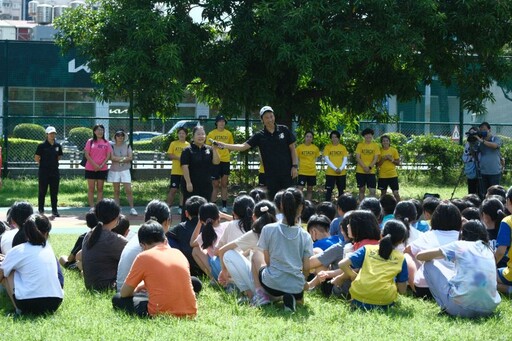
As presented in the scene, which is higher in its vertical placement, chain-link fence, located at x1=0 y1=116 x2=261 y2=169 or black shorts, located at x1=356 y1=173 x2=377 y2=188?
chain-link fence, located at x1=0 y1=116 x2=261 y2=169

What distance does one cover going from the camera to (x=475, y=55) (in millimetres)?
18234

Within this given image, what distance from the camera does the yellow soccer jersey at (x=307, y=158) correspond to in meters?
17.7

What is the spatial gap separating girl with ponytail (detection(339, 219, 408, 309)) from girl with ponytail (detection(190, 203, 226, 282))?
5.47ft

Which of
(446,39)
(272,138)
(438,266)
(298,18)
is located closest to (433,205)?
(438,266)

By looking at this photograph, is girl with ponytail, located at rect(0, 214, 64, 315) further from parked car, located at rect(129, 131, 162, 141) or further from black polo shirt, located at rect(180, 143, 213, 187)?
parked car, located at rect(129, 131, 162, 141)

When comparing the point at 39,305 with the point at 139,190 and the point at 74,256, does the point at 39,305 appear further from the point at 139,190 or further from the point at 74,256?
the point at 139,190

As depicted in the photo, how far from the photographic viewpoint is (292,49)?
16.1 metres

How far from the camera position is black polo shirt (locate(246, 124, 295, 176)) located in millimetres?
11945

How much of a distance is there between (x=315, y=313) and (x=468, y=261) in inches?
56.5

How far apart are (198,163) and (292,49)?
14.8 feet

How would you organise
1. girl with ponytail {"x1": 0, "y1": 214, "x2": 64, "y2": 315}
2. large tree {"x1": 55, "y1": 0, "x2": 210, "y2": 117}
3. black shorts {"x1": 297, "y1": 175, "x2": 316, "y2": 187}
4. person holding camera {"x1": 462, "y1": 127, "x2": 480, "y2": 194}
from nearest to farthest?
1. girl with ponytail {"x1": 0, "y1": 214, "x2": 64, "y2": 315}
2. person holding camera {"x1": 462, "y1": 127, "x2": 480, "y2": 194}
3. large tree {"x1": 55, "y1": 0, "x2": 210, "y2": 117}
4. black shorts {"x1": 297, "y1": 175, "x2": 316, "y2": 187}

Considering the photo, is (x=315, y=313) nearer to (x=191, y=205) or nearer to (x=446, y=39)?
(x=191, y=205)

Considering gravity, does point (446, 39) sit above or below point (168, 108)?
above

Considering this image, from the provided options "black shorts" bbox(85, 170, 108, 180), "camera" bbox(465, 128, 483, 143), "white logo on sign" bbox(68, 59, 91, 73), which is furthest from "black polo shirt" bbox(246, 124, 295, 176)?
"white logo on sign" bbox(68, 59, 91, 73)
